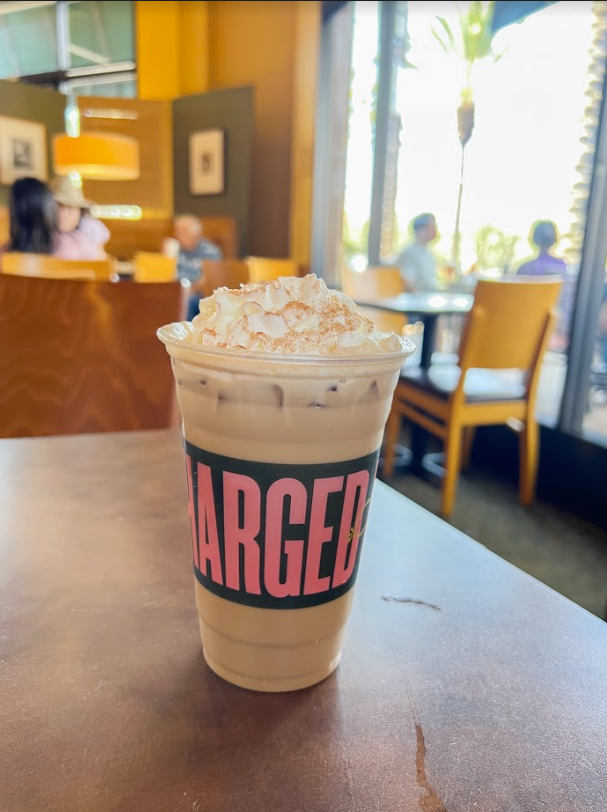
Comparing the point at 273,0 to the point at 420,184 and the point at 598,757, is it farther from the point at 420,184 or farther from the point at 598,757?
the point at 598,757

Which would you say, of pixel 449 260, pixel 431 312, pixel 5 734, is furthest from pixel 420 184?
pixel 5 734

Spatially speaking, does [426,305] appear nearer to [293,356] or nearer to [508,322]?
[508,322]

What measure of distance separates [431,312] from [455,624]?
7.33 ft

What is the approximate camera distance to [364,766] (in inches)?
12.7

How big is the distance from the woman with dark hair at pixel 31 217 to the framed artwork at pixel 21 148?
3244mm

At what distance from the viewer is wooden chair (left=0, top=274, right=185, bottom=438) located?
1106 millimetres

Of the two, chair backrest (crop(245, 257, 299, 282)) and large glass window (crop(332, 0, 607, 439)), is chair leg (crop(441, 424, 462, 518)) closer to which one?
large glass window (crop(332, 0, 607, 439))

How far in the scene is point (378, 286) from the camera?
3.67 m

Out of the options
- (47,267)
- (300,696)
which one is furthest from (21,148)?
(300,696)

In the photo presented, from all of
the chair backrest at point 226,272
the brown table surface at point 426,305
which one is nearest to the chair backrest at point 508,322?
the brown table surface at point 426,305

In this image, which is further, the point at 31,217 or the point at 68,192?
the point at 68,192

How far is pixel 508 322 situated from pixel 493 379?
510mm

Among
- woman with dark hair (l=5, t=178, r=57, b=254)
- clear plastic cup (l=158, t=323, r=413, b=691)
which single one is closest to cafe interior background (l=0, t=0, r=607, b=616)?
clear plastic cup (l=158, t=323, r=413, b=691)

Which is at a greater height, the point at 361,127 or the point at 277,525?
the point at 361,127
